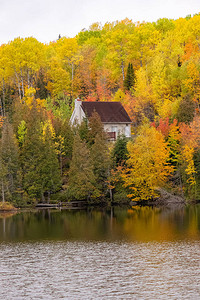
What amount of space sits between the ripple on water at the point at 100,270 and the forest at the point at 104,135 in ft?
108

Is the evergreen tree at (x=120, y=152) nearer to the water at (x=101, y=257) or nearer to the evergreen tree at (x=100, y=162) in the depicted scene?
the evergreen tree at (x=100, y=162)

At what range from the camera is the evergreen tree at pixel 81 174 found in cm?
7612

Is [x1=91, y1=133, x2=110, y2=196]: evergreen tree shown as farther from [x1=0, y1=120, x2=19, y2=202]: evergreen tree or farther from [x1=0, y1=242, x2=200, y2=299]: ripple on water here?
[x1=0, y1=242, x2=200, y2=299]: ripple on water

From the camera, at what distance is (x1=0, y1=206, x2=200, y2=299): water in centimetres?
2889

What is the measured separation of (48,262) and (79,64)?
89.6 m

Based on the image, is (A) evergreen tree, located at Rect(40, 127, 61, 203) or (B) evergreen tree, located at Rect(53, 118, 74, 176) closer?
(A) evergreen tree, located at Rect(40, 127, 61, 203)

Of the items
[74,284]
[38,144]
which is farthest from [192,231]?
[38,144]

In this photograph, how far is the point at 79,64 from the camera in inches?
4756

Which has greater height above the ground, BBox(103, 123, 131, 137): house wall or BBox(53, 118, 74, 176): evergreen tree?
BBox(103, 123, 131, 137): house wall

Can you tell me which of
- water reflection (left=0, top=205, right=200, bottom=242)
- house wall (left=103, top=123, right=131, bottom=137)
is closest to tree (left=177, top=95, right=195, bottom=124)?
house wall (left=103, top=123, right=131, bottom=137)

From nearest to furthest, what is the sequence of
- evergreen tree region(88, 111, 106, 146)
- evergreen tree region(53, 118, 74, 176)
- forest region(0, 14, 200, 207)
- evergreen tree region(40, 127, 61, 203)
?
forest region(0, 14, 200, 207) → evergreen tree region(40, 127, 61, 203) → evergreen tree region(88, 111, 106, 146) → evergreen tree region(53, 118, 74, 176)

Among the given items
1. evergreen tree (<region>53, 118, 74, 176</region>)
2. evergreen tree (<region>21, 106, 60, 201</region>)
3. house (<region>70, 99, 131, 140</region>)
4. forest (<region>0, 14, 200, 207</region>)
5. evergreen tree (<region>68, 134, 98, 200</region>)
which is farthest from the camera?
house (<region>70, 99, 131, 140</region>)

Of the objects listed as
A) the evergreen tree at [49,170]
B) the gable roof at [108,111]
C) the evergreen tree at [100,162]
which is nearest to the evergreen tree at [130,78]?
the gable roof at [108,111]

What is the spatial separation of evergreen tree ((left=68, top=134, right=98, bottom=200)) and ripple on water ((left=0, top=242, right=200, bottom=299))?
31.1 metres
